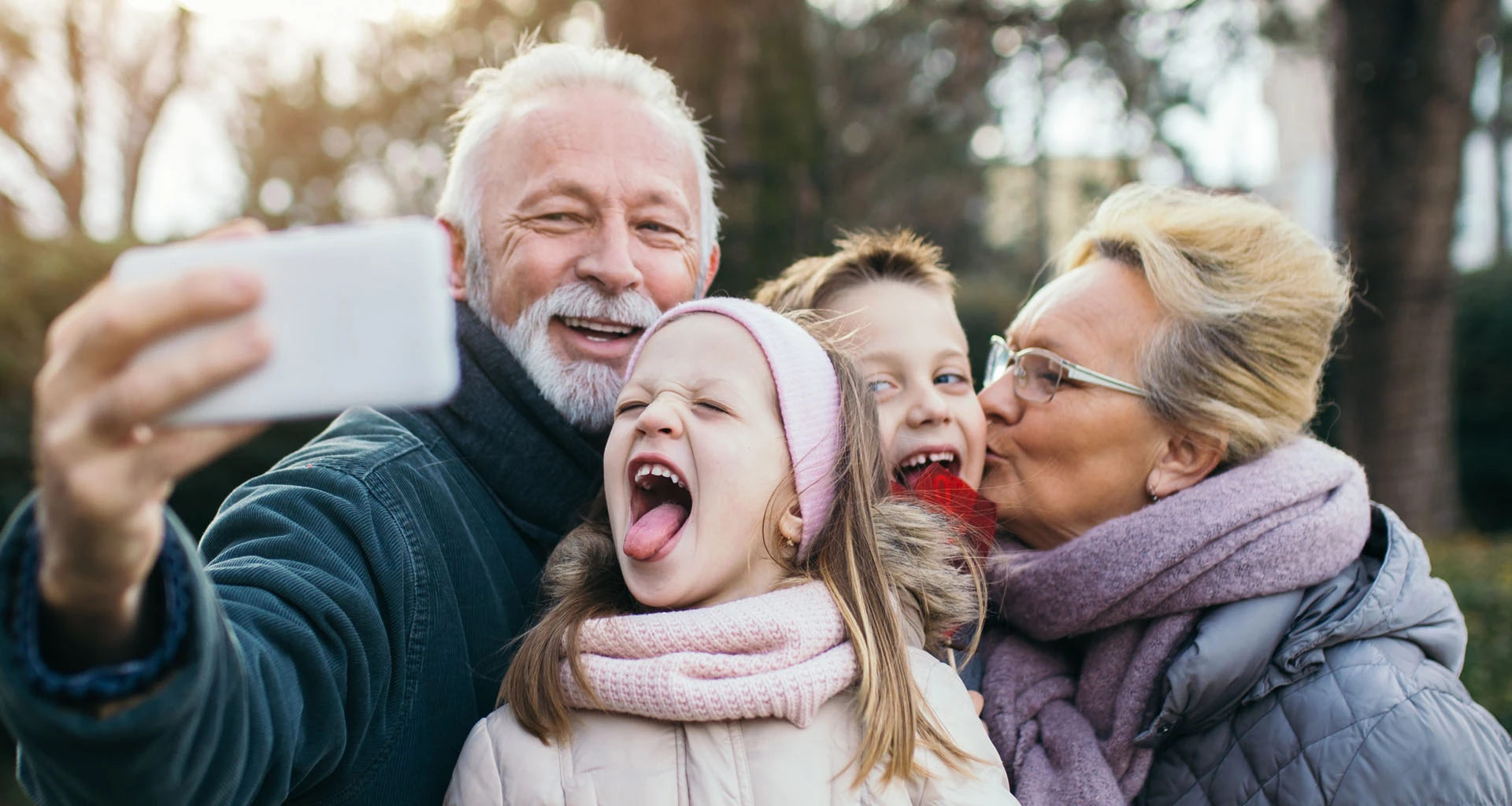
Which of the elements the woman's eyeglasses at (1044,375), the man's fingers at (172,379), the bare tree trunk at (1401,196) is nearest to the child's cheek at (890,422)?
the woman's eyeglasses at (1044,375)

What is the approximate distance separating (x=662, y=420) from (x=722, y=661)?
478 millimetres

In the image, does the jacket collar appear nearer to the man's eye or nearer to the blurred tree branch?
the man's eye

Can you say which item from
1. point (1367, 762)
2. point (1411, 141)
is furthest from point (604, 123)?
point (1411, 141)

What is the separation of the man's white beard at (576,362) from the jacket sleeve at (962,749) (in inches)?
39.2

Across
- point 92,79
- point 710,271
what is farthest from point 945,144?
point 710,271

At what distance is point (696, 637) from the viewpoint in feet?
6.51

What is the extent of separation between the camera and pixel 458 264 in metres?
2.97

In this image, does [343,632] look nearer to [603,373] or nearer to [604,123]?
[603,373]

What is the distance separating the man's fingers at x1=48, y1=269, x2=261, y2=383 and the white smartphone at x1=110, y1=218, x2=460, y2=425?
22 millimetres

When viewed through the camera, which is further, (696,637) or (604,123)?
(604,123)

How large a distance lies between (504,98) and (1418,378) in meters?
5.87

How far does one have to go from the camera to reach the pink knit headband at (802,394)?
2.26 meters

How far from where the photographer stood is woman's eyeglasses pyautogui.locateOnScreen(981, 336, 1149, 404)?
2.82 meters

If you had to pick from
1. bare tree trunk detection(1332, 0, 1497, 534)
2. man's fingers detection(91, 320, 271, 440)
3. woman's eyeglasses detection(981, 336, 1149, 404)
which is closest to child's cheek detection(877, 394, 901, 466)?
woman's eyeglasses detection(981, 336, 1149, 404)
